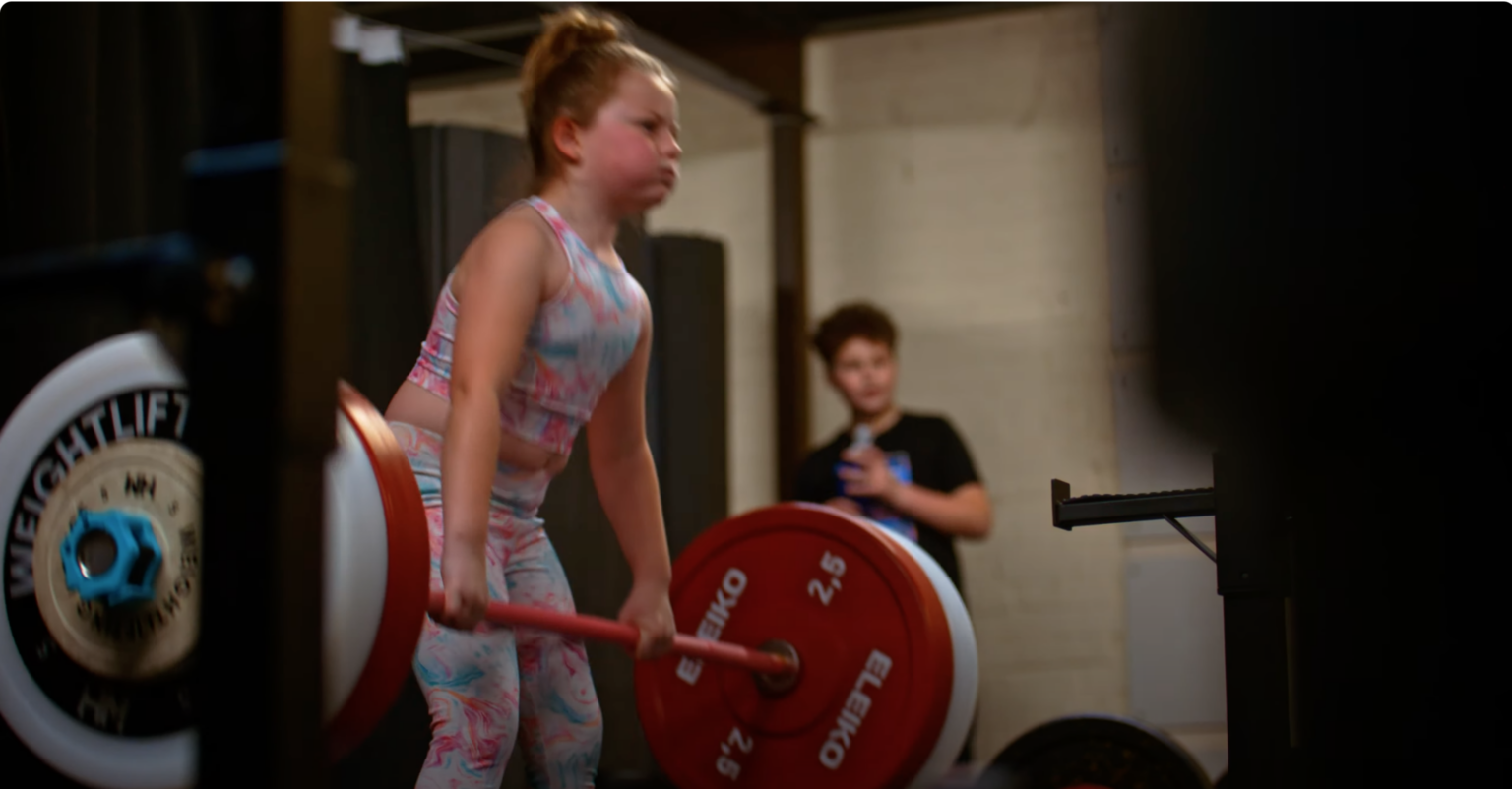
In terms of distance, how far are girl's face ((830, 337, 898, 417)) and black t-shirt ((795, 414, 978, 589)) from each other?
0.07 meters

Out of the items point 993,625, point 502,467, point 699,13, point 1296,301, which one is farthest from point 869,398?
point 1296,301

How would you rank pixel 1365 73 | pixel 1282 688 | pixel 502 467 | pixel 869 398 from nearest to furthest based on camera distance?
pixel 1365 73
pixel 1282 688
pixel 502 467
pixel 869 398

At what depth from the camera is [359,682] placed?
123 cm

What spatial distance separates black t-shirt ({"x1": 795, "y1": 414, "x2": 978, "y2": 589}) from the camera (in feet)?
10.6

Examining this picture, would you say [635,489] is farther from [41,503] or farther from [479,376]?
[41,503]

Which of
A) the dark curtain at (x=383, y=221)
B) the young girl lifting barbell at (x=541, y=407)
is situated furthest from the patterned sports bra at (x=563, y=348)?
the dark curtain at (x=383, y=221)

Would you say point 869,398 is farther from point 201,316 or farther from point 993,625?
point 201,316

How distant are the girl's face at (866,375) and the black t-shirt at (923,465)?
0.07 m

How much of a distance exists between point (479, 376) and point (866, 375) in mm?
1947

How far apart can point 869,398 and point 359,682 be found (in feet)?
7.32

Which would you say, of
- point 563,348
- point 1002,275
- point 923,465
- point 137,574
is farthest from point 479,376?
point 1002,275

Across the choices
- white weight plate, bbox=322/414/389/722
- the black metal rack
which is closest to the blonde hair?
white weight plate, bbox=322/414/389/722

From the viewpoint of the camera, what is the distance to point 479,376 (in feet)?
4.92

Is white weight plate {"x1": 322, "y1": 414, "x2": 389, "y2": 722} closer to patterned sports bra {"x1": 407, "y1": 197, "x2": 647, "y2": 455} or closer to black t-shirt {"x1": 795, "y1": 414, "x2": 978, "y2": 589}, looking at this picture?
patterned sports bra {"x1": 407, "y1": 197, "x2": 647, "y2": 455}
